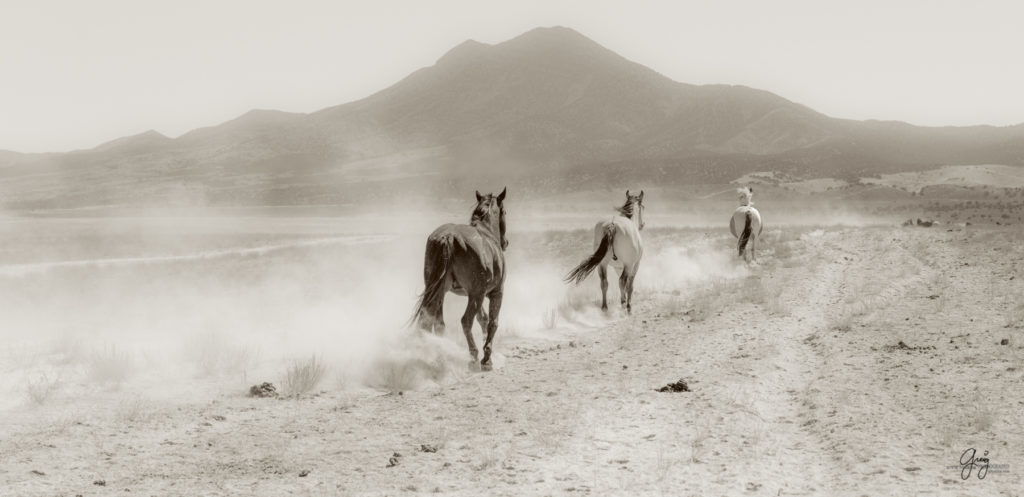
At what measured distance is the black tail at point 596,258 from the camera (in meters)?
14.7

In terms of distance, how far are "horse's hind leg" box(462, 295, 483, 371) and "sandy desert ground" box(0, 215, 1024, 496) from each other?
316 millimetres

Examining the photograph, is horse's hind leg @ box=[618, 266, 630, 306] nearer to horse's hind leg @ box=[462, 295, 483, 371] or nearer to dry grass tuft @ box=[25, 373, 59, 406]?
horse's hind leg @ box=[462, 295, 483, 371]

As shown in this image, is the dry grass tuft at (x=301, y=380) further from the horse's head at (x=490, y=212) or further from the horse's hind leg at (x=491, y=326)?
the horse's head at (x=490, y=212)

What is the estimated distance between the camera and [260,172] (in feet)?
542

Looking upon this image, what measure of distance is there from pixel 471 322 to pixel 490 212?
1918 millimetres

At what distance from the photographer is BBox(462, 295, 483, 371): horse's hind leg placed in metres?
10.1

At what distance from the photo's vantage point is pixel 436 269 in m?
10.1

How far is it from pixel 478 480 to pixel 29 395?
19.3ft

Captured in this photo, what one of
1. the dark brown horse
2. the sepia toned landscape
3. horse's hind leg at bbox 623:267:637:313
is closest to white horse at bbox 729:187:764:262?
the sepia toned landscape

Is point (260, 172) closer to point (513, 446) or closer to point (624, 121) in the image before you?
point (624, 121)

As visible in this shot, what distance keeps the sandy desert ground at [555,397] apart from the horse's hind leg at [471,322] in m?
0.32

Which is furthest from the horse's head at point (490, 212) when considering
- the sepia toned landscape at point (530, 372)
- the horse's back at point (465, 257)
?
the sepia toned landscape at point (530, 372)

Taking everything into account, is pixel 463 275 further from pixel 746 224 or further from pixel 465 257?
pixel 746 224

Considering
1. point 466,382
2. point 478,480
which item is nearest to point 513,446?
point 478,480
